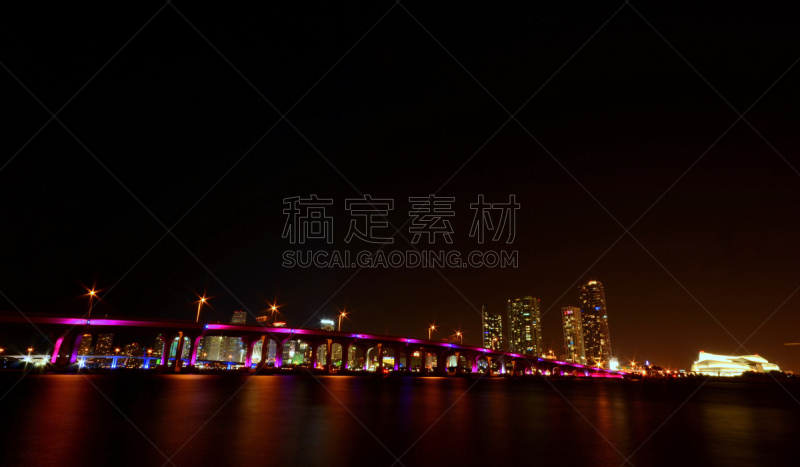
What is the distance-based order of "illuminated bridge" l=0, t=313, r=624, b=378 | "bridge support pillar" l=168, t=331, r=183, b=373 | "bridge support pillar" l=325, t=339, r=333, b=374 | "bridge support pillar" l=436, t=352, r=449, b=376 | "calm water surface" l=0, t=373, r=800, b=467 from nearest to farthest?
"calm water surface" l=0, t=373, r=800, b=467
"illuminated bridge" l=0, t=313, r=624, b=378
"bridge support pillar" l=168, t=331, r=183, b=373
"bridge support pillar" l=325, t=339, r=333, b=374
"bridge support pillar" l=436, t=352, r=449, b=376

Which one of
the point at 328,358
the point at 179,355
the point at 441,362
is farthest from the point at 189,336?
the point at 441,362

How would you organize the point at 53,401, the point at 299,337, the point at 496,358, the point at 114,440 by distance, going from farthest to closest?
the point at 496,358
the point at 299,337
the point at 53,401
the point at 114,440

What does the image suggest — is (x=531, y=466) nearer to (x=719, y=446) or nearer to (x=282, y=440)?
(x=282, y=440)

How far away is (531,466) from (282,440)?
657 centimetres

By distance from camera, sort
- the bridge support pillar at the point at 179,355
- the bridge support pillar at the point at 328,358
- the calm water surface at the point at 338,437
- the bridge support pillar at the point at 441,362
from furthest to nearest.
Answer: the bridge support pillar at the point at 441,362, the bridge support pillar at the point at 328,358, the bridge support pillar at the point at 179,355, the calm water surface at the point at 338,437

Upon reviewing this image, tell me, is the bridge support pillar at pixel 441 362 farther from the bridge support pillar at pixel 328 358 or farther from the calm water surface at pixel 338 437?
the calm water surface at pixel 338 437

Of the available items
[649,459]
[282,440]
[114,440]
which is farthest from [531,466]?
[114,440]

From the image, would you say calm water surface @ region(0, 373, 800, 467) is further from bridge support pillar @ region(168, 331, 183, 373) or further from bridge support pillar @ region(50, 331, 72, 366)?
bridge support pillar @ region(168, 331, 183, 373)

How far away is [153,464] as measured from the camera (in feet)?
27.6

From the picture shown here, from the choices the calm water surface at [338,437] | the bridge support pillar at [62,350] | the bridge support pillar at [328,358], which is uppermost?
the bridge support pillar at [328,358]

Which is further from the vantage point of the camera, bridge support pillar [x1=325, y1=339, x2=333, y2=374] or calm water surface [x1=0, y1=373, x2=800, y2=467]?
bridge support pillar [x1=325, y1=339, x2=333, y2=374]

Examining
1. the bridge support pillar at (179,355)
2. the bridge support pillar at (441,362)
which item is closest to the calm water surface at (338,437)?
the bridge support pillar at (179,355)

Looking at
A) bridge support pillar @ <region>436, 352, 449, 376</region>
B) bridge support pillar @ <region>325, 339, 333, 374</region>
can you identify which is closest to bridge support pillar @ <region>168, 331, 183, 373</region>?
bridge support pillar @ <region>325, 339, 333, 374</region>

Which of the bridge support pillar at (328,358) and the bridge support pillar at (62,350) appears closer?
the bridge support pillar at (62,350)
